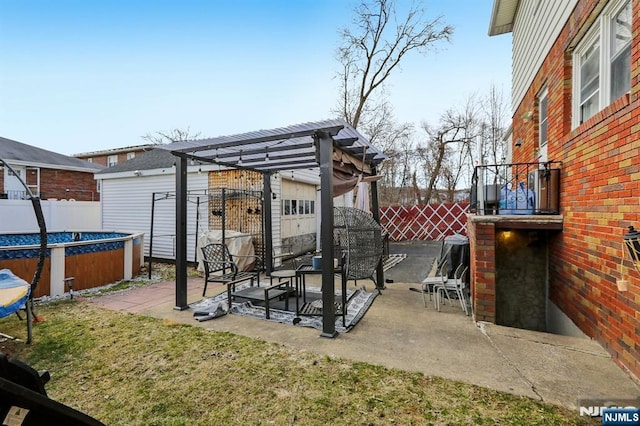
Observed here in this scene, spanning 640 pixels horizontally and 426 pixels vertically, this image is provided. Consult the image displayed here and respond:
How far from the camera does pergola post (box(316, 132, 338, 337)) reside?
321 centimetres

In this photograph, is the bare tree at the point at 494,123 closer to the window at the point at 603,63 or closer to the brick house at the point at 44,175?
the window at the point at 603,63

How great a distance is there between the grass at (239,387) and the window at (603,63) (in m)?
2.82

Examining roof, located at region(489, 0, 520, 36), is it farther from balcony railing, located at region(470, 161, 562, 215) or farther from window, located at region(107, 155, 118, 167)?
window, located at region(107, 155, 118, 167)

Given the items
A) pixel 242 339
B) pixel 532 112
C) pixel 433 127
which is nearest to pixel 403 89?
pixel 433 127

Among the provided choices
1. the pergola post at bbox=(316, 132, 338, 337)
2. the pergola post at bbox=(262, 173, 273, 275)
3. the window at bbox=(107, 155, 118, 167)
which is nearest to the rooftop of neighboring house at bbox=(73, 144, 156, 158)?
the window at bbox=(107, 155, 118, 167)

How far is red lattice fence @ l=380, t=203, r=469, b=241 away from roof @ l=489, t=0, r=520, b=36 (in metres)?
6.76

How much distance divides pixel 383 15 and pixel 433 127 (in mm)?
6937

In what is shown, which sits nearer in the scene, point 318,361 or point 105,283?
point 318,361

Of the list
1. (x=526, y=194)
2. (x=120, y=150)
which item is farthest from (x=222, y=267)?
(x=120, y=150)

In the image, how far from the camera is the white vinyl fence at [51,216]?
9531mm

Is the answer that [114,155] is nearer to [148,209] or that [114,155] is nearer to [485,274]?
[148,209]

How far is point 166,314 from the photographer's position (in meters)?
3.93

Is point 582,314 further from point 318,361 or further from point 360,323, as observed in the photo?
point 318,361

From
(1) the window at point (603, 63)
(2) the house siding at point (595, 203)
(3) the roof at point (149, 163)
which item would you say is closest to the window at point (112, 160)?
(3) the roof at point (149, 163)
